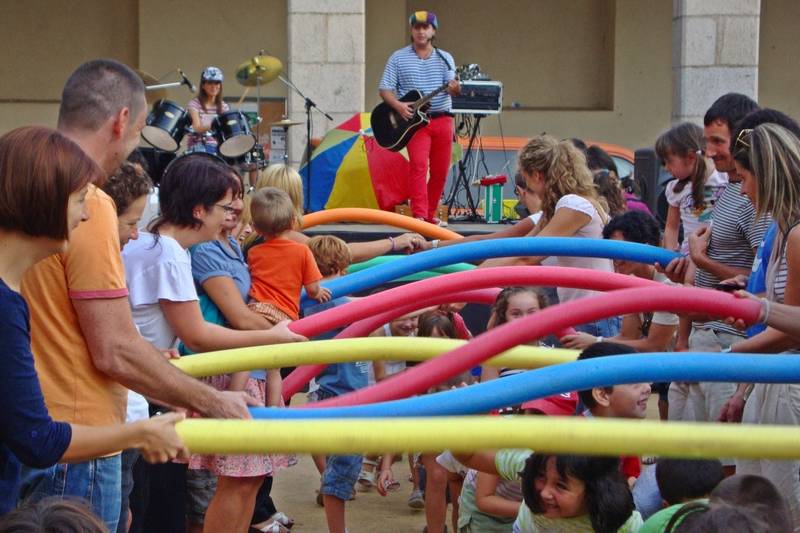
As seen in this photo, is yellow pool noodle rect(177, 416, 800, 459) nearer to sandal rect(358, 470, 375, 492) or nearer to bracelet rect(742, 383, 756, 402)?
bracelet rect(742, 383, 756, 402)

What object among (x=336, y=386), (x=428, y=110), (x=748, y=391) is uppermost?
(x=428, y=110)

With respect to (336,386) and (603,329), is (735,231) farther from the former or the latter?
(336,386)

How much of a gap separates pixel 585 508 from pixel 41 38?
1898cm

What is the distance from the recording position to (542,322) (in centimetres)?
369

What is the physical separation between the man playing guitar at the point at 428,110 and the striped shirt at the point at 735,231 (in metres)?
6.77

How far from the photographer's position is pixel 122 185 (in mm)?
3830

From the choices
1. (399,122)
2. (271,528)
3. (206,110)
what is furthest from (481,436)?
(206,110)

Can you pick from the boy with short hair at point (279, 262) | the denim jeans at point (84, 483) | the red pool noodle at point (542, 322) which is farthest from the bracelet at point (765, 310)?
the boy with short hair at point (279, 262)

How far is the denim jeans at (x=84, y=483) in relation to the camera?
3.12 m

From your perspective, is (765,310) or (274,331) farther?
(274,331)

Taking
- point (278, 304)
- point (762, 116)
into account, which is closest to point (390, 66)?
point (278, 304)

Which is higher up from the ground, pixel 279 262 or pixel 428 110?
pixel 428 110

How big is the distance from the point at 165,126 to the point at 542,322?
37.8 feet

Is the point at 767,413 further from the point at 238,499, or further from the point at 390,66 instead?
the point at 390,66
